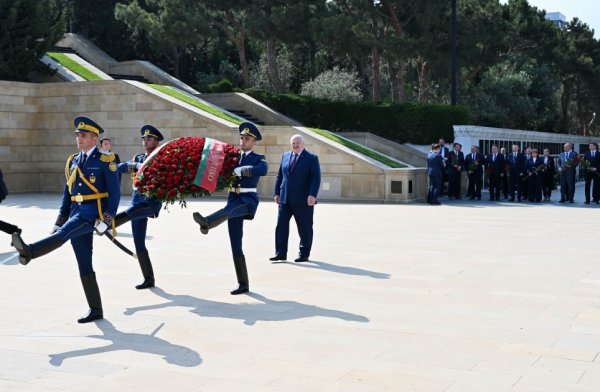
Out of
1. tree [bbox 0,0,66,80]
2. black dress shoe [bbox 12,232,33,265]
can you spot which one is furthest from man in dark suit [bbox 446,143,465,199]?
black dress shoe [bbox 12,232,33,265]

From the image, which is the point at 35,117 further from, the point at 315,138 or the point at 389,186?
the point at 389,186

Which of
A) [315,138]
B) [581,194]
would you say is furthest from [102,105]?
[581,194]

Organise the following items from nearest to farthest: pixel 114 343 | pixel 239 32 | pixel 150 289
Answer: pixel 114 343
pixel 150 289
pixel 239 32

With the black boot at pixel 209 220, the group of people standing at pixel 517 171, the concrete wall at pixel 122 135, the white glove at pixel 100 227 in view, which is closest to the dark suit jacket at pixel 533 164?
the group of people standing at pixel 517 171

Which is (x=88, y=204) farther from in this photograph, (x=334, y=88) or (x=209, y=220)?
(x=334, y=88)

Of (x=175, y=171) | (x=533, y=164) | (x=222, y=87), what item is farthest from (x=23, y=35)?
(x=175, y=171)

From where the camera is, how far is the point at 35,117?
91.0 feet

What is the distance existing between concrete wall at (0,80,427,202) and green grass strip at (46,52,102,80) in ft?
8.12

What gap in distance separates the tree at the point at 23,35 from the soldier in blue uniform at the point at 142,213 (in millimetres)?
19758

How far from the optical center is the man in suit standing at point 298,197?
12.2 meters

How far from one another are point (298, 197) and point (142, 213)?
3.19 meters

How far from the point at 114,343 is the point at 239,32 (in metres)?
30.6

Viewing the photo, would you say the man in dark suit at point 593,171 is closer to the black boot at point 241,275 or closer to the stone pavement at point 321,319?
the stone pavement at point 321,319

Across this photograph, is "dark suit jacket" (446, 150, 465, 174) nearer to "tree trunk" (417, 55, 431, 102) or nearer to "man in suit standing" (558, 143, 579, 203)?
"man in suit standing" (558, 143, 579, 203)
